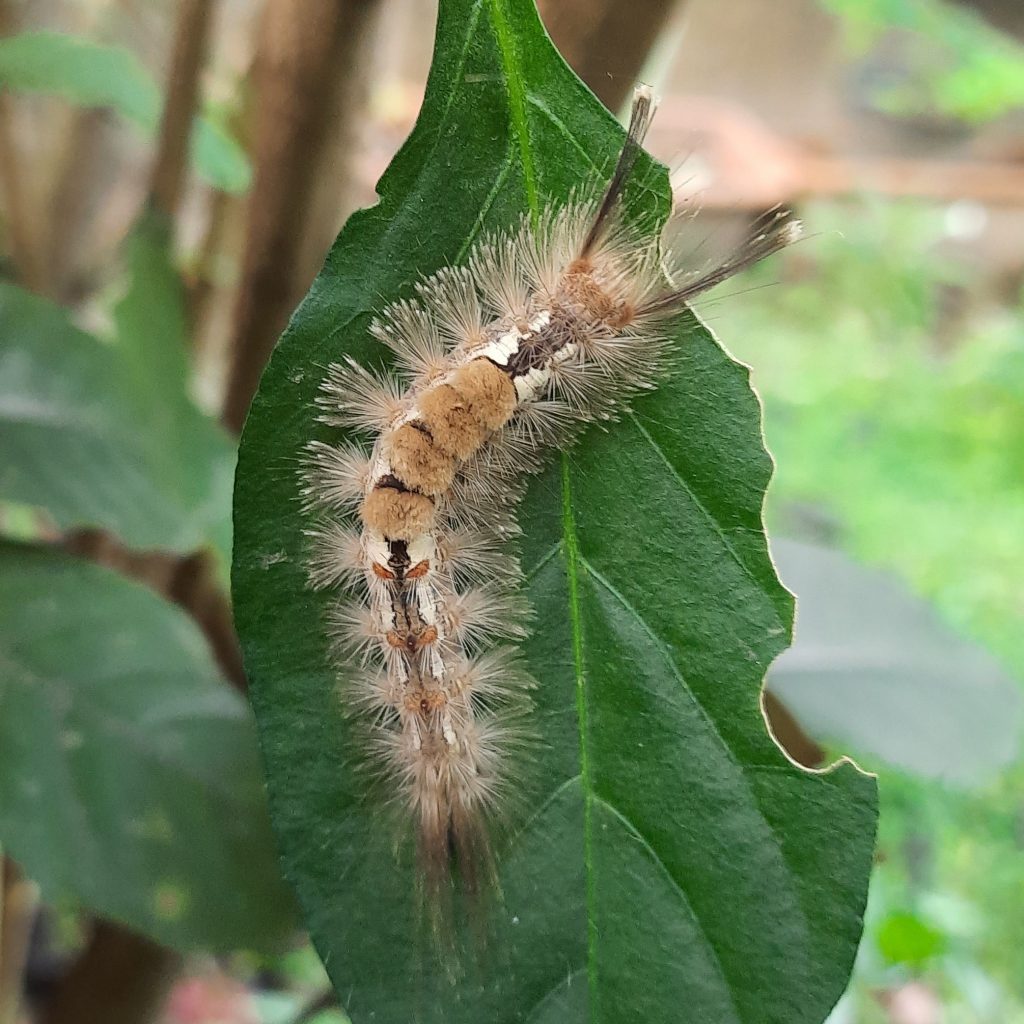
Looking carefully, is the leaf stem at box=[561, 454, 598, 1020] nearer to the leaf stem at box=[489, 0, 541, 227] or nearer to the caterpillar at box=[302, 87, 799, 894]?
the caterpillar at box=[302, 87, 799, 894]

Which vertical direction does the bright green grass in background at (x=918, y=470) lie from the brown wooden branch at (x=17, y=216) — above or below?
below

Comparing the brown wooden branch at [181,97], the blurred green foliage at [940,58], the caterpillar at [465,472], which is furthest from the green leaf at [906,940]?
the blurred green foliage at [940,58]

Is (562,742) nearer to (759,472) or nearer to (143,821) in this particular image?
(759,472)

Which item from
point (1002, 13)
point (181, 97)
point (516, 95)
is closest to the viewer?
point (516, 95)

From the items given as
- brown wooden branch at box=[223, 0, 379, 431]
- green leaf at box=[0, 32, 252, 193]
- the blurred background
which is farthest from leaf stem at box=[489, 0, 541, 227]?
green leaf at box=[0, 32, 252, 193]

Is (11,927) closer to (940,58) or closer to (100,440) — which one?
(100,440)

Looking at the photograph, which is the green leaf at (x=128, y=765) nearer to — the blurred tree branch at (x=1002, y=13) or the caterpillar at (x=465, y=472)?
the caterpillar at (x=465, y=472)

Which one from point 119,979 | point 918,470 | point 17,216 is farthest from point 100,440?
point 918,470
